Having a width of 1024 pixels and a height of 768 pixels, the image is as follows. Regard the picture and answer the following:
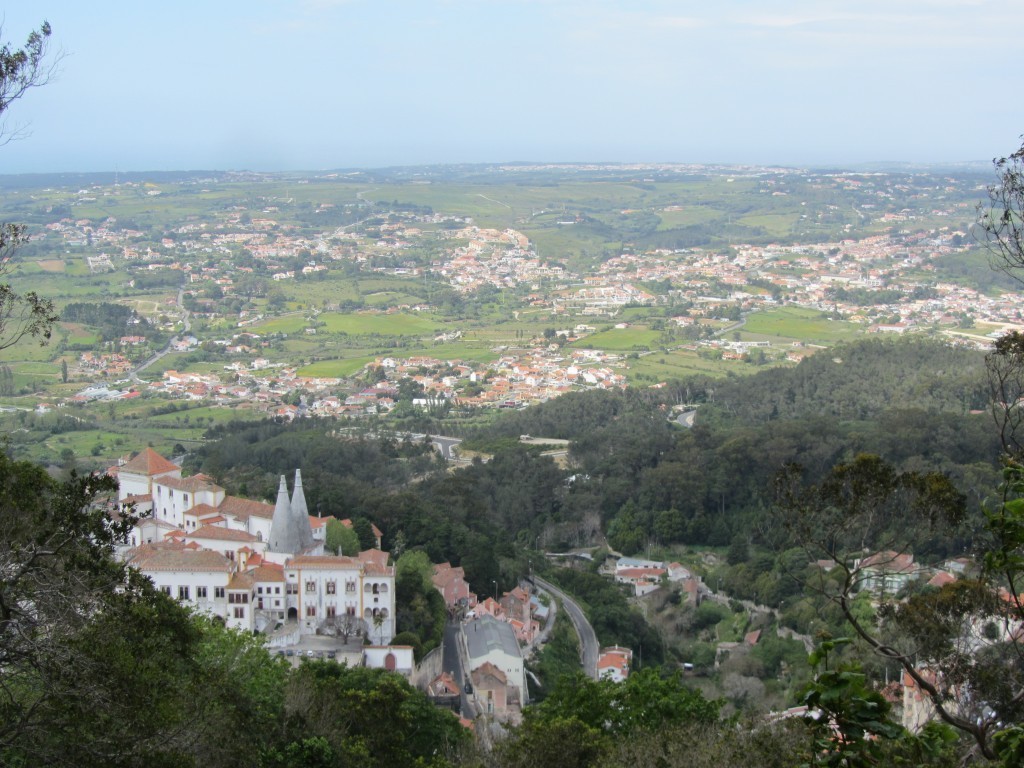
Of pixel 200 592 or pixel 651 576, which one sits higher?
pixel 200 592

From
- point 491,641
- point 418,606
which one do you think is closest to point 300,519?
point 418,606

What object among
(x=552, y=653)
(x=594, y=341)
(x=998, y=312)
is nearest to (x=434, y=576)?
(x=552, y=653)

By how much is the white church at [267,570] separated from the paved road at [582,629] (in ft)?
12.9

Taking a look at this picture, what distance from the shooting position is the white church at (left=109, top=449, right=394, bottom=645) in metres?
14.9

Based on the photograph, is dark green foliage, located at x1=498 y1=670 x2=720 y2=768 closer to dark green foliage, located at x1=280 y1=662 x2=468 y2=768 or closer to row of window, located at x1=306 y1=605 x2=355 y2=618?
dark green foliage, located at x1=280 y1=662 x2=468 y2=768

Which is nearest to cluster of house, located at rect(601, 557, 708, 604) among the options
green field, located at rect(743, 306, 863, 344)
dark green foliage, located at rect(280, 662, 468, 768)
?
dark green foliage, located at rect(280, 662, 468, 768)

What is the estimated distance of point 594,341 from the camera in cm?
5034

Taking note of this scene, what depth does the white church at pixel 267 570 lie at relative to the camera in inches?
588

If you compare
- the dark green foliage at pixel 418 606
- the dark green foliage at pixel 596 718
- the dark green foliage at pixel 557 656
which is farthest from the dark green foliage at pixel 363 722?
the dark green foliage at pixel 557 656

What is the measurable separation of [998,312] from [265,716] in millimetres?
50875

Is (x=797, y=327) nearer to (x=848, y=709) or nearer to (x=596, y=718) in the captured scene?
(x=596, y=718)

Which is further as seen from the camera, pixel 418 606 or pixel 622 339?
pixel 622 339

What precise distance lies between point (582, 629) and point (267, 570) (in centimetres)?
659

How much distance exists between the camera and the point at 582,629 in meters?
19.7
